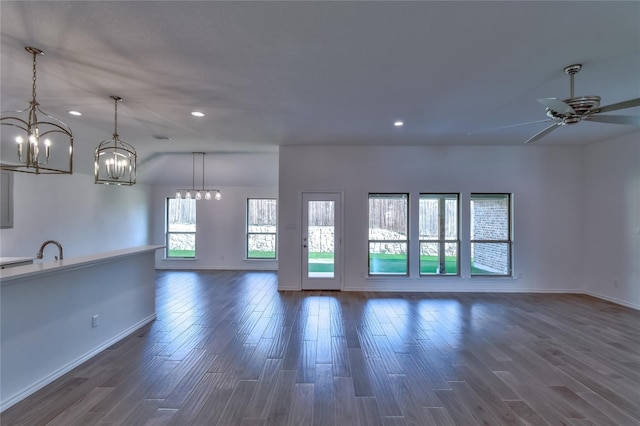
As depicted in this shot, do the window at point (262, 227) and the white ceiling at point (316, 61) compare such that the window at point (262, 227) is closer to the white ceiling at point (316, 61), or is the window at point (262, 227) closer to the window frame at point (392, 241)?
the window frame at point (392, 241)

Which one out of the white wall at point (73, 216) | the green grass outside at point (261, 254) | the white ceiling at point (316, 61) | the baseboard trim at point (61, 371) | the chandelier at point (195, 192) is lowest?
the baseboard trim at point (61, 371)

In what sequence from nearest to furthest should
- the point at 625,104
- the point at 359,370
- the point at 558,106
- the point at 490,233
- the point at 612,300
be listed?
the point at 625,104 < the point at 558,106 < the point at 359,370 < the point at 612,300 < the point at 490,233

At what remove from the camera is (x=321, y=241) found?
5961 millimetres

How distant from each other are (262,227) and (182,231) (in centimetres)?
228

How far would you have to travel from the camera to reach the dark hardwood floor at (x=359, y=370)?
222 cm

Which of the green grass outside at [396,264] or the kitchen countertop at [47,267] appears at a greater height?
the kitchen countertop at [47,267]

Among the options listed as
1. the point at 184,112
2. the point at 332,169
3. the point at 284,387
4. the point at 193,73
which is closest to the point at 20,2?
the point at 193,73

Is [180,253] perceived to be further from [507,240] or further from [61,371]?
[507,240]

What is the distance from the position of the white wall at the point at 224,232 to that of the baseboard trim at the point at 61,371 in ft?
14.2

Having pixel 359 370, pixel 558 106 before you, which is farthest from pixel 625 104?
pixel 359 370

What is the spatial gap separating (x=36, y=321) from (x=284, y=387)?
86.3 inches

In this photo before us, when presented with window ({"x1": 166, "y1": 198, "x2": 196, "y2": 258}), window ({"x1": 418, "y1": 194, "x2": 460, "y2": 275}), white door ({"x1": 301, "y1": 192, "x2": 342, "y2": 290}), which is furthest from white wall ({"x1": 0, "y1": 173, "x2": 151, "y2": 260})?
window ({"x1": 418, "y1": 194, "x2": 460, "y2": 275})

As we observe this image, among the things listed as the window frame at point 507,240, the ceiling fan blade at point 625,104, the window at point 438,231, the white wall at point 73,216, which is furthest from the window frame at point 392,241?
the white wall at point 73,216

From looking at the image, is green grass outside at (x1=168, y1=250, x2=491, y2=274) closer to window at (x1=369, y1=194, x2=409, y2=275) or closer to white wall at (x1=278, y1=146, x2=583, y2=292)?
window at (x1=369, y1=194, x2=409, y2=275)
